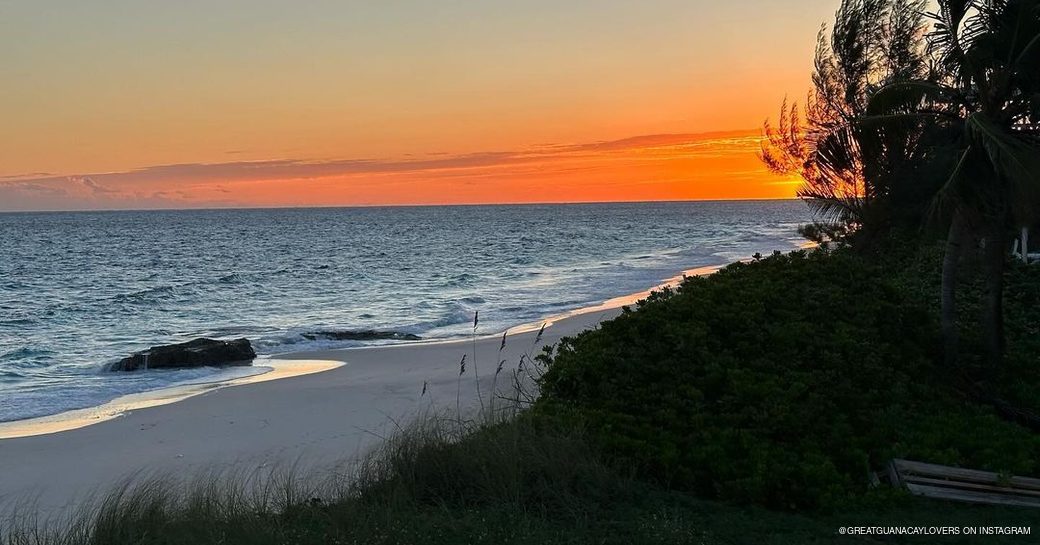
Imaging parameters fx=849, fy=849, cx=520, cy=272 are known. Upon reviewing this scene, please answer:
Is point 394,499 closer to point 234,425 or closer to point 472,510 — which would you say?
point 472,510

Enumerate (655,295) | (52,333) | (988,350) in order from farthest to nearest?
(52,333), (655,295), (988,350)

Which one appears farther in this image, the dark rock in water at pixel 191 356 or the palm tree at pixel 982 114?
the dark rock in water at pixel 191 356

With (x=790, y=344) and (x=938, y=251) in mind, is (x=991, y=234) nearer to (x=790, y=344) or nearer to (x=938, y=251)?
(x=790, y=344)

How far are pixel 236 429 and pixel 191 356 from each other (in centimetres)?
700

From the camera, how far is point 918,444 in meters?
8.68

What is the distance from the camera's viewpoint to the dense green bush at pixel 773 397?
7793mm

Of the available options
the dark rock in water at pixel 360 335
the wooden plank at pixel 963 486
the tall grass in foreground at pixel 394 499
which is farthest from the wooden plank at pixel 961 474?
the dark rock in water at pixel 360 335

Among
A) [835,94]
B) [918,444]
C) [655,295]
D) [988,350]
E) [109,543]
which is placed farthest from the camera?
[835,94]

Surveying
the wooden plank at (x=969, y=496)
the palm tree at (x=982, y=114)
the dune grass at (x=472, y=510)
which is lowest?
the wooden plank at (x=969, y=496)

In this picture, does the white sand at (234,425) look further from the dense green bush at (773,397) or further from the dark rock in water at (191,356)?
the dense green bush at (773,397)

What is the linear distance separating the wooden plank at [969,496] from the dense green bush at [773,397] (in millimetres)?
455

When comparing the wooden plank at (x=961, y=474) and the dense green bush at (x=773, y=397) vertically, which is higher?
the dense green bush at (x=773, y=397)

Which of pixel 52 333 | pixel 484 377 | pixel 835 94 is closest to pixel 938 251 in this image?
pixel 835 94

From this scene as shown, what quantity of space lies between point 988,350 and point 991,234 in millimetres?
1774
